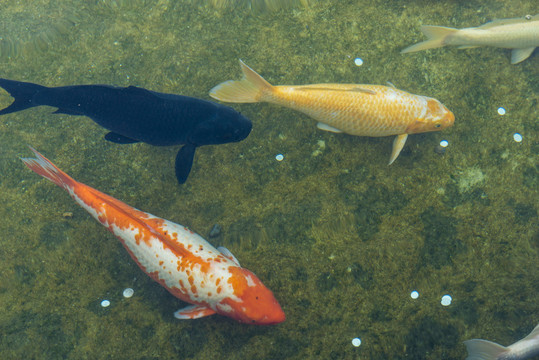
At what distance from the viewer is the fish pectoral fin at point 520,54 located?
3.96m

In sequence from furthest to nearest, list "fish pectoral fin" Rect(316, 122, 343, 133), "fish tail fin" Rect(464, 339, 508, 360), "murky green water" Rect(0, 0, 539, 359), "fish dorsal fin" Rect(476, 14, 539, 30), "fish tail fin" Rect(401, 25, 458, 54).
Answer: "fish dorsal fin" Rect(476, 14, 539, 30) → "fish tail fin" Rect(401, 25, 458, 54) → "fish pectoral fin" Rect(316, 122, 343, 133) → "murky green water" Rect(0, 0, 539, 359) → "fish tail fin" Rect(464, 339, 508, 360)

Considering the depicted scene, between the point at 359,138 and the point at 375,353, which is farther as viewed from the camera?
the point at 359,138

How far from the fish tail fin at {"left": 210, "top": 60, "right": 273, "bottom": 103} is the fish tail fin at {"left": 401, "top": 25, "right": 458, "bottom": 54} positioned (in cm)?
163

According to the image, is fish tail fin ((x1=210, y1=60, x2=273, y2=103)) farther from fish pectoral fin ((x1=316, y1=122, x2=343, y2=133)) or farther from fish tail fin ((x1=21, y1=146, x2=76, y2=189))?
fish tail fin ((x1=21, y1=146, x2=76, y2=189))

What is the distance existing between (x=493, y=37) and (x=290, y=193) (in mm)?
2642

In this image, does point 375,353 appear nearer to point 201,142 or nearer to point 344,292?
point 344,292

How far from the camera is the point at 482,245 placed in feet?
10.7

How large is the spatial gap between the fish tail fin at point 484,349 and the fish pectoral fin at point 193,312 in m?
1.94

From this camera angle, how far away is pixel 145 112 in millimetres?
3279

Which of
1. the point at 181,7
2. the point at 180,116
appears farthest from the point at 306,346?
the point at 181,7

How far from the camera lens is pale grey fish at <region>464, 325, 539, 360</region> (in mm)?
2773

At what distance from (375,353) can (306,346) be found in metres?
0.53

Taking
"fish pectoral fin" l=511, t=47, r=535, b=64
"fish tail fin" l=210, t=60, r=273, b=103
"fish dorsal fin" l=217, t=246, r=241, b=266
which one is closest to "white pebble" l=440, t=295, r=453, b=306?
"fish dorsal fin" l=217, t=246, r=241, b=266

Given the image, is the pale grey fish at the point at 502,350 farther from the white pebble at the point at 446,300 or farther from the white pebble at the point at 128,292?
the white pebble at the point at 128,292
